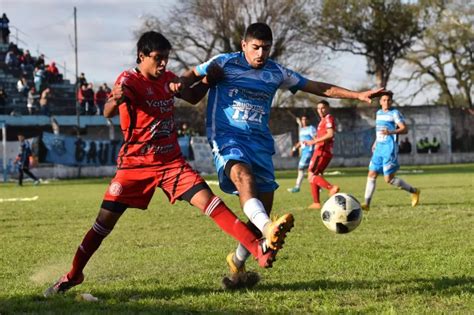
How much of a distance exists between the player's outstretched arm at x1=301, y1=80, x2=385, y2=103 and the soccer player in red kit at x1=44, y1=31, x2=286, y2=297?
1.23 meters

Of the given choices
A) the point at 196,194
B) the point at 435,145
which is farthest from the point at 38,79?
the point at 196,194

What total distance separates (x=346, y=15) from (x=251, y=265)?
4944cm

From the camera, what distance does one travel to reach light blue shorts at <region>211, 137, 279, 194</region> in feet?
20.0

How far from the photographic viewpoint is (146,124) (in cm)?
596

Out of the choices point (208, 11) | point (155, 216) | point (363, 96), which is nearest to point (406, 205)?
point (155, 216)

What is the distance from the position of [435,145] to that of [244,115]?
3816cm

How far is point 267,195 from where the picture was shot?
632 cm

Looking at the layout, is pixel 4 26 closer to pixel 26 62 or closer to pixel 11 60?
pixel 26 62

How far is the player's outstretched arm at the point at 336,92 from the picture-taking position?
20.7 feet

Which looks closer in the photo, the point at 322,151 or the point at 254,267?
the point at 254,267

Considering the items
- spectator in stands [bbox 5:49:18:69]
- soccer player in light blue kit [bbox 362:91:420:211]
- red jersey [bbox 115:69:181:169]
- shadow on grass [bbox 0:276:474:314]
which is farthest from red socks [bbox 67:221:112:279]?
spectator in stands [bbox 5:49:18:69]

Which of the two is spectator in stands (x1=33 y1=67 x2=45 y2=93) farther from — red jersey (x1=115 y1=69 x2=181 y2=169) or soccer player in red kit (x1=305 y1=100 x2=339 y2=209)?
red jersey (x1=115 y1=69 x2=181 y2=169)

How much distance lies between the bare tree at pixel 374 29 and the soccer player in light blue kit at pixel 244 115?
4838 cm

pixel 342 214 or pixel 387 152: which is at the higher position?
pixel 387 152
